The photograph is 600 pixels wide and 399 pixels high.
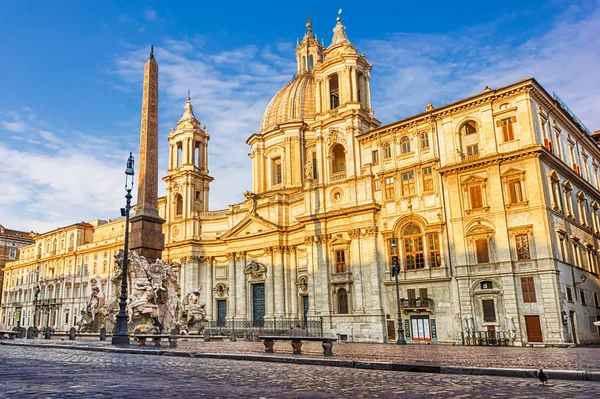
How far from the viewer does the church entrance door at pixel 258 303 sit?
159 ft

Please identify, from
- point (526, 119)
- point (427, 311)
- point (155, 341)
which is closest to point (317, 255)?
point (427, 311)

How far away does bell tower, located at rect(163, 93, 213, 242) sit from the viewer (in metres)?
54.8

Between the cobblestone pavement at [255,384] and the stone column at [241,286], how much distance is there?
1520 inches

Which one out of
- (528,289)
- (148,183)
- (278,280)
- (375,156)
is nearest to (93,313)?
(148,183)

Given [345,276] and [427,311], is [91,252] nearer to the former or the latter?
[345,276]

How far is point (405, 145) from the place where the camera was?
3816cm

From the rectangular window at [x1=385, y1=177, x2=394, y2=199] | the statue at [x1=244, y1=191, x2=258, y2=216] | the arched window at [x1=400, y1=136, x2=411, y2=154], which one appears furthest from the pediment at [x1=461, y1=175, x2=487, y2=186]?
the statue at [x1=244, y1=191, x2=258, y2=216]

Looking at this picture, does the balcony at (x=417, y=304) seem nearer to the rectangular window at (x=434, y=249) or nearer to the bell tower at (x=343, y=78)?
the rectangular window at (x=434, y=249)

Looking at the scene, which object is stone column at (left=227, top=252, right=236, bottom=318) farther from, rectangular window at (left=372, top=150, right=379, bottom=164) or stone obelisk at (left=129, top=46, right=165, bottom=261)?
stone obelisk at (left=129, top=46, right=165, bottom=261)

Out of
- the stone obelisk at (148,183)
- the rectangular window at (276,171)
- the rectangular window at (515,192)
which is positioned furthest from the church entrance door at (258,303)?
the rectangular window at (515,192)

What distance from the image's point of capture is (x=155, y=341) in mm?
20875

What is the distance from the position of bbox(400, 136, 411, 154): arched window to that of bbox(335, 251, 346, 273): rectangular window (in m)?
9.12

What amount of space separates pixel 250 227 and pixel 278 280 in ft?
20.7

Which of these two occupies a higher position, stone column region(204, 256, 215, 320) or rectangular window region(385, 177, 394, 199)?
rectangular window region(385, 177, 394, 199)
